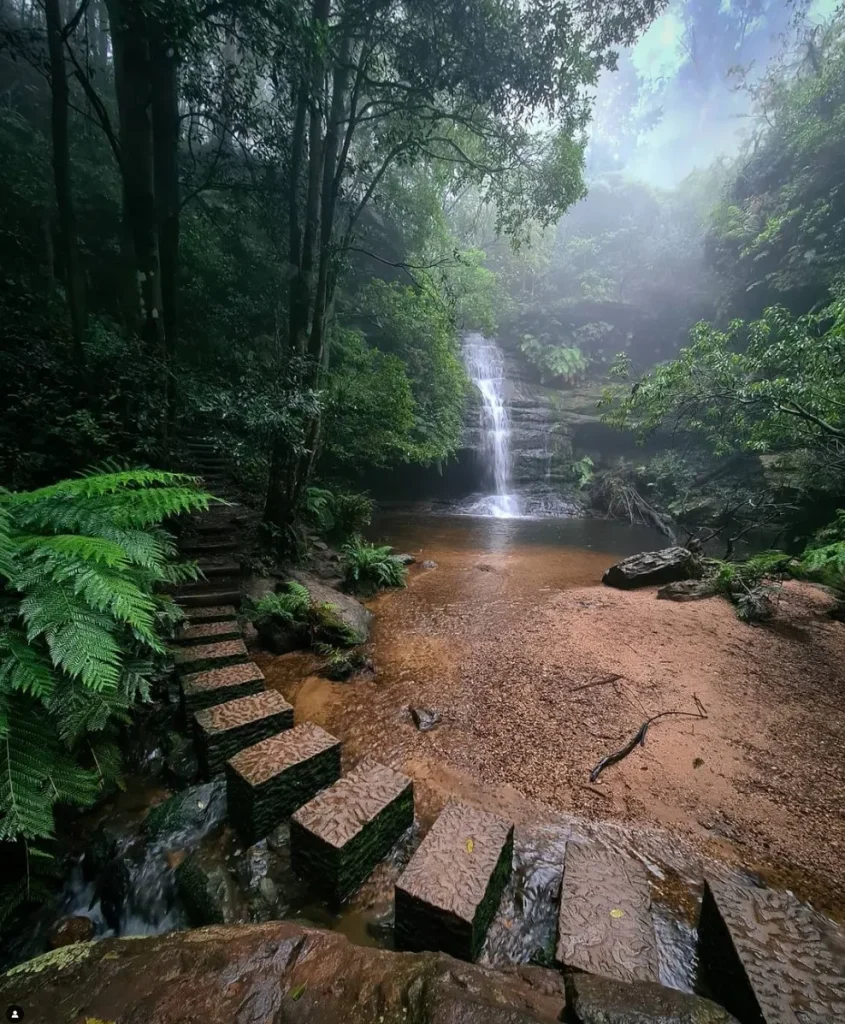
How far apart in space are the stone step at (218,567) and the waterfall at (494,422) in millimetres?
10375

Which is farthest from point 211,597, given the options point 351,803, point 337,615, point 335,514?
point 335,514

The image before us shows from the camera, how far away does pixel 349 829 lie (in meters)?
1.66

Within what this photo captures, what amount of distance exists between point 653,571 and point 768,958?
5766 mm

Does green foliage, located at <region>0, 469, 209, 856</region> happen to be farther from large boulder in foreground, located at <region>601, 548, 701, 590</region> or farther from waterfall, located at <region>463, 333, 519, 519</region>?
waterfall, located at <region>463, 333, 519, 519</region>

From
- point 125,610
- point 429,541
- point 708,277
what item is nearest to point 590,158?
point 708,277

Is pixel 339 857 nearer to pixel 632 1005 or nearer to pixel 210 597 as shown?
pixel 632 1005

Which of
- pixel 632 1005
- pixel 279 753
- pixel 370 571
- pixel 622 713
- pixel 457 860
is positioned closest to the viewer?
pixel 632 1005

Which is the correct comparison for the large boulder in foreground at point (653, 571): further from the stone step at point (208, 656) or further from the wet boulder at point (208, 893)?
the wet boulder at point (208, 893)

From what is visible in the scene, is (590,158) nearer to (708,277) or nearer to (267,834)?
(708,277)

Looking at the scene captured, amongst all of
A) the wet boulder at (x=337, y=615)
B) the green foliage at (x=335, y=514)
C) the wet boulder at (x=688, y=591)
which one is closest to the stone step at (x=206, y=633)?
the wet boulder at (x=337, y=615)

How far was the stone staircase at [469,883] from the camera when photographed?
125 centimetres

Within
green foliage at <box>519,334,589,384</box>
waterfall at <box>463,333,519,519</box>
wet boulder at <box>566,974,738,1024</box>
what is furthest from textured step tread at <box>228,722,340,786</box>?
green foliage at <box>519,334,589,384</box>

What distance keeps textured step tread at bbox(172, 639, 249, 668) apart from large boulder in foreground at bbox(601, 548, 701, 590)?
5622 mm

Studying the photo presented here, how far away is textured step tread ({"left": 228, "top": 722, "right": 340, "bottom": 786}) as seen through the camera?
190cm
